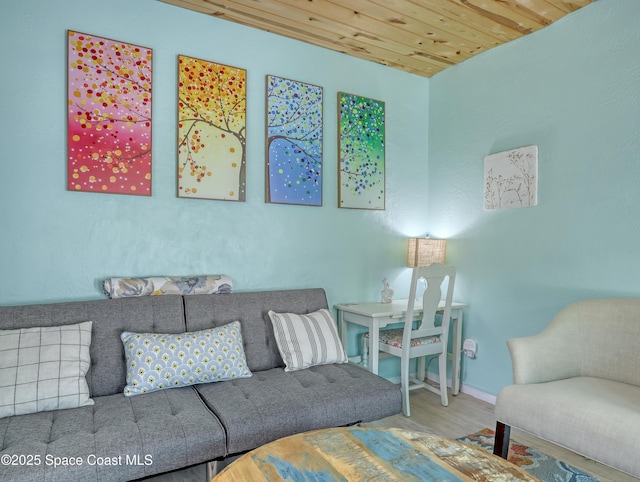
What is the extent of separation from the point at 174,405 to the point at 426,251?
7.15ft

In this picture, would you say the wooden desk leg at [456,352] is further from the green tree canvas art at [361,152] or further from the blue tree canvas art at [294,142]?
the blue tree canvas art at [294,142]

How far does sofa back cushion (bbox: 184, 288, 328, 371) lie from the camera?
7.55ft

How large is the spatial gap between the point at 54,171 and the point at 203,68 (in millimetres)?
1018

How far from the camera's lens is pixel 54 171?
86.1 inches

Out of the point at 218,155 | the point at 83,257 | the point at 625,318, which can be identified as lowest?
the point at 625,318

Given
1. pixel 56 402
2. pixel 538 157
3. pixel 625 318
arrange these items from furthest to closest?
pixel 538 157 → pixel 625 318 → pixel 56 402

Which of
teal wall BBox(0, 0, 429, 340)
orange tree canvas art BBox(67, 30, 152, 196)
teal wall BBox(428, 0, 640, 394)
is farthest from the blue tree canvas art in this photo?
teal wall BBox(428, 0, 640, 394)

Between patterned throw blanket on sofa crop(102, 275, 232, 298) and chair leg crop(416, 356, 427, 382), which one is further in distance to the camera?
chair leg crop(416, 356, 427, 382)

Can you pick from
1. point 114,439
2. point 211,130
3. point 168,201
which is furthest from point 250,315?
point 211,130

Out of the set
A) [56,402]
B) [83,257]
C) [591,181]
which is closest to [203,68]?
[83,257]

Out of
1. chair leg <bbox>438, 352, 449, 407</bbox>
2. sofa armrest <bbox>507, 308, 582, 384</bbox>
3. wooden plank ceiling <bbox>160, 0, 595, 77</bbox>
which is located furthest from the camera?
chair leg <bbox>438, 352, 449, 407</bbox>

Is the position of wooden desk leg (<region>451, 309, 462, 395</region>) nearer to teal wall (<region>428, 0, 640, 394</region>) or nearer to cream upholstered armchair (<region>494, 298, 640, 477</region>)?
teal wall (<region>428, 0, 640, 394</region>)

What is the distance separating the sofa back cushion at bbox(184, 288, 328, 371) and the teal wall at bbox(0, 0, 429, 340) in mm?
254

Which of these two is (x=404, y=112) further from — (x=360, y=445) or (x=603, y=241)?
(x=360, y=445)
